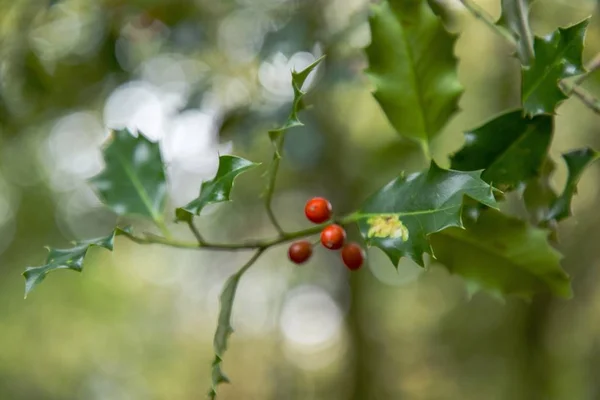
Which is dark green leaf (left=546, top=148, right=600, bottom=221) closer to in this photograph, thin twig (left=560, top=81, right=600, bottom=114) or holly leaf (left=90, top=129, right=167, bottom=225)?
thin twig (left=560, top=81, right=600, bottom=114)

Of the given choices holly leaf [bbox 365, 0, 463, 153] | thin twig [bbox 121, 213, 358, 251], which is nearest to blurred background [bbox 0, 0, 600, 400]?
holly leaf [bbox 365, 0, 463, 153]

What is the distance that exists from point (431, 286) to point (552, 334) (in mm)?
1632

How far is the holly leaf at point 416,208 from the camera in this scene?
402mm

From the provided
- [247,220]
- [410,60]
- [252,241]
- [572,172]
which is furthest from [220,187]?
[247,220]

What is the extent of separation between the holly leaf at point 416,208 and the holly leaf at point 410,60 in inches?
4.4

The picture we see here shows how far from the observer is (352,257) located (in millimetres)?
559

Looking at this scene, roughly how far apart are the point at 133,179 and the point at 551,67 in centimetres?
45

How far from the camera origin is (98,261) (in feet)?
13.4

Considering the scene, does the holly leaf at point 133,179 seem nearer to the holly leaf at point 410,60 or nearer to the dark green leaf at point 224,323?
the dark green leaf at point 224,323

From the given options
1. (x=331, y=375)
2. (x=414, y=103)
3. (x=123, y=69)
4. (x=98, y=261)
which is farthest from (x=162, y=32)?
(x=331, y=375)

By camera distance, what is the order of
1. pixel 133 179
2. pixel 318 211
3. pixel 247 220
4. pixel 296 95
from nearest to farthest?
pixel 296 95 → pixel 318 211 → pixel 133 179 → pixel 247 220

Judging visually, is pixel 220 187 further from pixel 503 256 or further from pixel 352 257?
pixel 503 256

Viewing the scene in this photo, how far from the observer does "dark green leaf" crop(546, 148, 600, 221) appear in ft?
1.77

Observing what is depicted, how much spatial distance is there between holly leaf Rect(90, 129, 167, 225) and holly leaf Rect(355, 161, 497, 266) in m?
0.28
